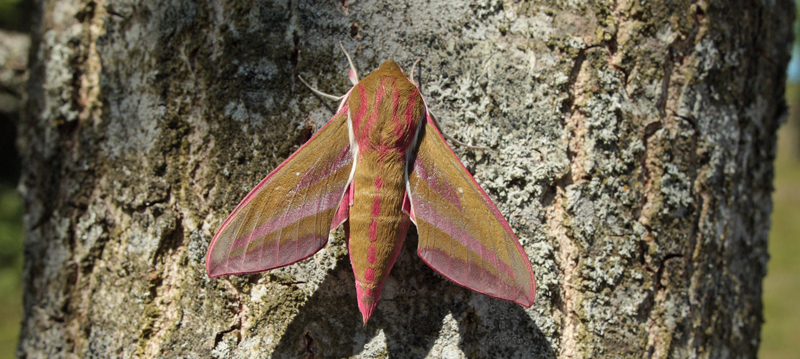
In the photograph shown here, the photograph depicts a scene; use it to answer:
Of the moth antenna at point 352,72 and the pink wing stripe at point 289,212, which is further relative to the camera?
the moth antenna at point 352,72

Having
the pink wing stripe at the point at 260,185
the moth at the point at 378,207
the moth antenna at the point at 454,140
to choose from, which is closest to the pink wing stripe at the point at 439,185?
the moth at the point at 378,207

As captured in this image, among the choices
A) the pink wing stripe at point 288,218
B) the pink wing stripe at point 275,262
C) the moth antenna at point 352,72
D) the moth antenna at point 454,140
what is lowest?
the pink wing stripe at point 275,262

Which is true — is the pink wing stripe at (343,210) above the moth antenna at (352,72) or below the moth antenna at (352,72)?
below

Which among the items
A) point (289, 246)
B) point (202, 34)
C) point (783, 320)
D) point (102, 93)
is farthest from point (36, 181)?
point (783, 320)

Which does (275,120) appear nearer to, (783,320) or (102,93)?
(102,93)

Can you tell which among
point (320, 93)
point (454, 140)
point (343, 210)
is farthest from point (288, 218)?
point (454, 140)

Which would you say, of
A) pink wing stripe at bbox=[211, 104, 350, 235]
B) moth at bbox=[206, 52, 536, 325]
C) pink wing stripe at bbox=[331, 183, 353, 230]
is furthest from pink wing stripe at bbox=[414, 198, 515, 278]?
pink wing stripe at bbox=[211, 104, 350, 235]

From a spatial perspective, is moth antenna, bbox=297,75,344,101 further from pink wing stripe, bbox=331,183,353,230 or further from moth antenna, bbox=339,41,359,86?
pink wing stripe, bbox=331,183,353,230

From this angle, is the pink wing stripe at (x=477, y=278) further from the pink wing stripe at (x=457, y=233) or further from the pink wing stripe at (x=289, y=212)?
the pink wing stripe at (x=289, y=212)
